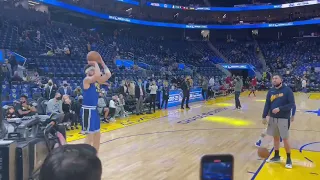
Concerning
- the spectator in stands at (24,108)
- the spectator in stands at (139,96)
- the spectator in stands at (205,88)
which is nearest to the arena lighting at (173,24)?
the spectator in stands at (205,88)

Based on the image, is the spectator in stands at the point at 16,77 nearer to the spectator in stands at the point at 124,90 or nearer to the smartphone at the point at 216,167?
the spectator in stands at the point at 124,90

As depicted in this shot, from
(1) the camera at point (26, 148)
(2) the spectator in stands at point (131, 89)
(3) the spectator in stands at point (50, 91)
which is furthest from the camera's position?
(2) the spectator in stands at point (131, 89)

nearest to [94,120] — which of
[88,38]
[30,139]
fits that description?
[30,139]

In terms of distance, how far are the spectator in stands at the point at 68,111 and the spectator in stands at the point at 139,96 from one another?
3.16 m

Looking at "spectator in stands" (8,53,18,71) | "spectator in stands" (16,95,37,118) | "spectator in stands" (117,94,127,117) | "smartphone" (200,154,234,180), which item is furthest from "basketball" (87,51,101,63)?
"spectator in stands" (8,53,18,71)

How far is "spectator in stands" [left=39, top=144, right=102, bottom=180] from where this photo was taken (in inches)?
44.5

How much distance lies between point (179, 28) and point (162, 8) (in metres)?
3.27

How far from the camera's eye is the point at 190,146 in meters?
7.16

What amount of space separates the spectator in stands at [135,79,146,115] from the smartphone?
1053cm

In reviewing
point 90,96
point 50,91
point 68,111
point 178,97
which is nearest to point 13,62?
point 50,91

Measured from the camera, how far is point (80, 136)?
8023 mm

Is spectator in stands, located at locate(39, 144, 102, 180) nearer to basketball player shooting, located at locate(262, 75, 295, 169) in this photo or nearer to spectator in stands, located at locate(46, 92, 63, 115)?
basketball player shooting, located at locate(262, 75, 295, 169)

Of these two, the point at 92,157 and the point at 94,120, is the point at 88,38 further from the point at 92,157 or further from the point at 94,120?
the point at 92,157

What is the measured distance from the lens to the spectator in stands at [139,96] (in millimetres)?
11984
